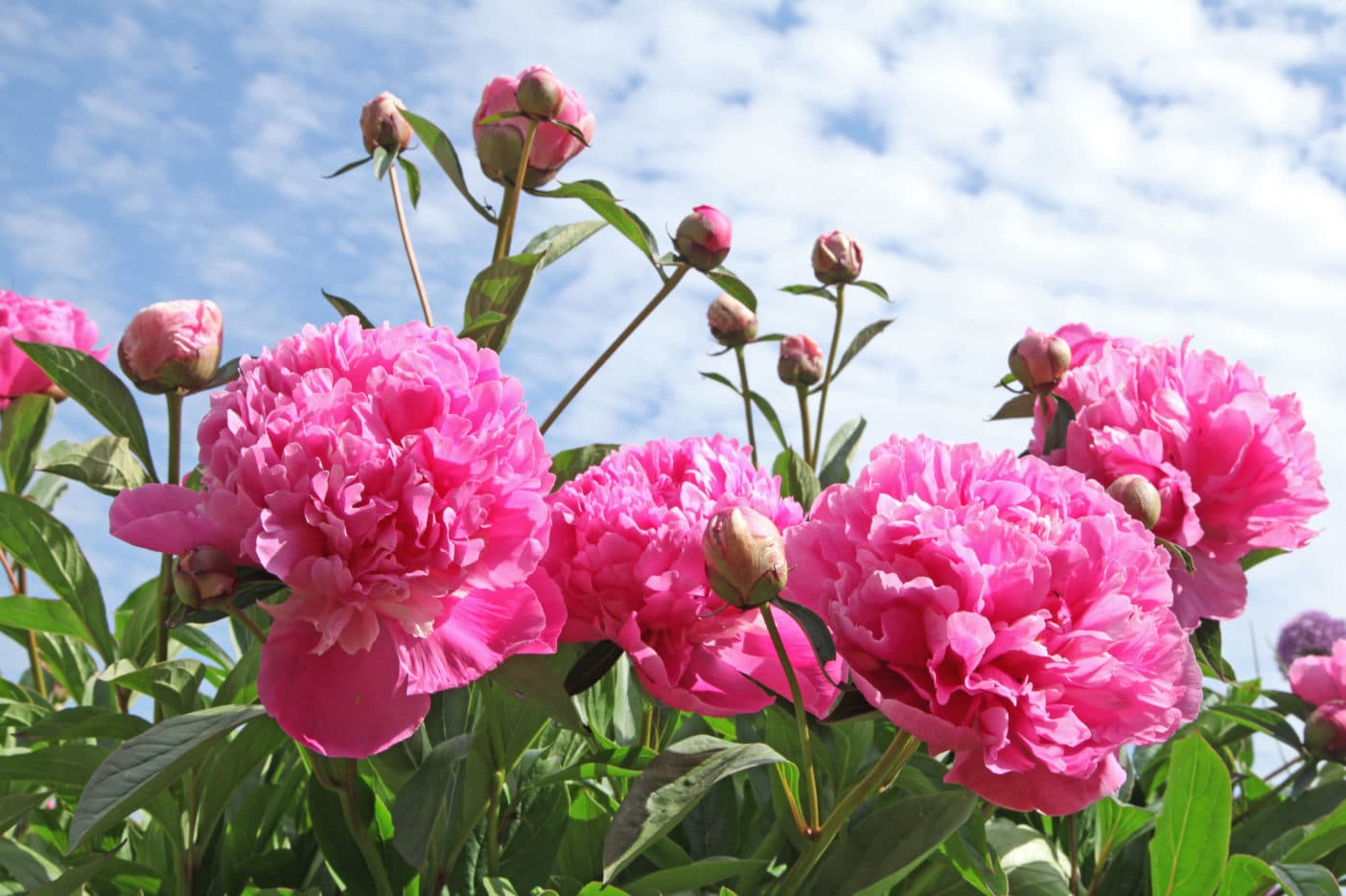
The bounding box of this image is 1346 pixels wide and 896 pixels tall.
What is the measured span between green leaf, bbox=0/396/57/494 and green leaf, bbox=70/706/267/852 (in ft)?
2.53

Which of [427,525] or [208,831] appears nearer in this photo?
[427,525]

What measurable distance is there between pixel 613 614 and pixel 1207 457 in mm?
644

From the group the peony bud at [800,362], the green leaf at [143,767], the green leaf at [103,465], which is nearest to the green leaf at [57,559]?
the green leaf at [103,465]

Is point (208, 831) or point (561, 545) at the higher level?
point (561, 545)

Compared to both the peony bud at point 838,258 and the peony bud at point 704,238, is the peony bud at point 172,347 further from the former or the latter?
the peony bud at point 838,258

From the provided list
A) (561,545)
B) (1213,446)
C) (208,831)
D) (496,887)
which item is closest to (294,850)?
(208,831)

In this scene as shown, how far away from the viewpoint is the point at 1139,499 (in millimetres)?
922

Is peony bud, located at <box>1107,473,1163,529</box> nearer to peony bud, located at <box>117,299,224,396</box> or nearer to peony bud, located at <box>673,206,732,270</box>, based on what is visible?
peony bud, located at <box>673,206,732,270</box>

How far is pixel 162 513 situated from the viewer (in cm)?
72

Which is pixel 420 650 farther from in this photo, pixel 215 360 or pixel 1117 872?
pixel 1117 872

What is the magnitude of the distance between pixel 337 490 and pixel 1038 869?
75 centimetres

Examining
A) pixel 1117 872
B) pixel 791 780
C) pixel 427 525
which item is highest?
pixel 427 525

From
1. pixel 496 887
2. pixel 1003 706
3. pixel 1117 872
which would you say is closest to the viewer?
pixel 1003 706

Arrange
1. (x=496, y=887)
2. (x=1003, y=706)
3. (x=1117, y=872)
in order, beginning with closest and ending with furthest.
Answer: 1. (x=1003, y=706)
2. (x=496, y=887)
3. (x=1117, y=872)
